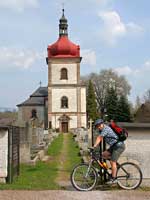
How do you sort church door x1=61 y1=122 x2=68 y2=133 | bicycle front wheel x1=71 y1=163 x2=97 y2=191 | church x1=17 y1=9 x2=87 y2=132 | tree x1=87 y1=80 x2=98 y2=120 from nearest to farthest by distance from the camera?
bicycle front wheel x1=71 y1=163 x2=97 y2=191
church x1=17 y1=9 x2=87 y2=132
church door x1=61 y1=122 x2=68 y2=133
tree x1=87 y1=80 x2=98 y2=120

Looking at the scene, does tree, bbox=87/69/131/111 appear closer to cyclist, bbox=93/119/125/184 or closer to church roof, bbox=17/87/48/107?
church roof, bbox=17/87/48/107

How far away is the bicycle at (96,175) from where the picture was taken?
10.1 meters

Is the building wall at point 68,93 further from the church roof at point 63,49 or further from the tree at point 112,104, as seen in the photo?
the tree at point 112,104

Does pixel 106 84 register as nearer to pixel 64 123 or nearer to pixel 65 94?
pixel 65 94

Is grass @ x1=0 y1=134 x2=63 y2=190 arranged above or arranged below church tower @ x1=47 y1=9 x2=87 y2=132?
below

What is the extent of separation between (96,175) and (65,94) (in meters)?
67.2

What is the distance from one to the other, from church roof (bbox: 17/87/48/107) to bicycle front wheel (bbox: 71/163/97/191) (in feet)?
248

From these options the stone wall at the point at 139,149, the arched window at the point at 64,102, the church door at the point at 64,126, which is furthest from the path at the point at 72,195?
the arched window at the point at 64,102

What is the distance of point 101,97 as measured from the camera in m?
92.8

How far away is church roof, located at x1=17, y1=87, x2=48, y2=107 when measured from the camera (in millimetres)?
86875

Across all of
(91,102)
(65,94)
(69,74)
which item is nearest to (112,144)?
(65,94)

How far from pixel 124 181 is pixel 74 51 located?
230 feet

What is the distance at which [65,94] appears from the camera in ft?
254

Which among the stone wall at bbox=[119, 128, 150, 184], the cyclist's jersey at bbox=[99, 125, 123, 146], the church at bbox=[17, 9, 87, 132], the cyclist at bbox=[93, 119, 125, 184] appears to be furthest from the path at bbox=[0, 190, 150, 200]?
the church at bbox=[17, 9, 87, 132]
